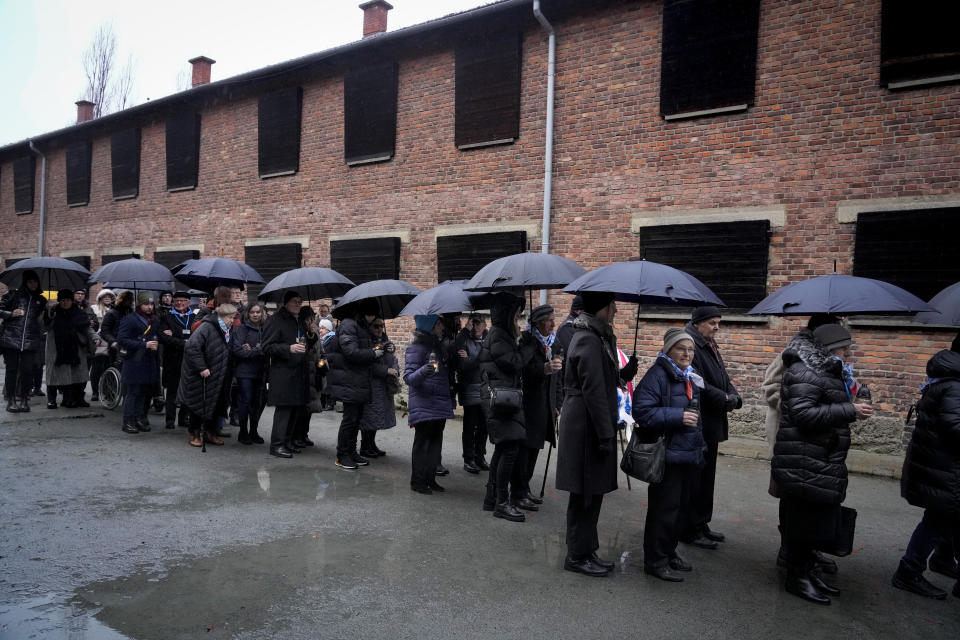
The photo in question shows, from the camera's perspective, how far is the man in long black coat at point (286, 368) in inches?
305

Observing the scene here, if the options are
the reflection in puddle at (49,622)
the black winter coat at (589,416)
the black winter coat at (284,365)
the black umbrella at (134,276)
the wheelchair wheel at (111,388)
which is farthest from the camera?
the wheelchair wheel at (111,388)

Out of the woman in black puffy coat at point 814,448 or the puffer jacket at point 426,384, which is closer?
the woman in black puffy coat at point 814,448

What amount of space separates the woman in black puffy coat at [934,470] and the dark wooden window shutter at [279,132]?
515 inches

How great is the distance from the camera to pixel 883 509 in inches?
261

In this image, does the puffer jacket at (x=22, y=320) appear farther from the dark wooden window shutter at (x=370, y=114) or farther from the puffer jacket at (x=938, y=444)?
the puffer jacket at (x=938, y=444)

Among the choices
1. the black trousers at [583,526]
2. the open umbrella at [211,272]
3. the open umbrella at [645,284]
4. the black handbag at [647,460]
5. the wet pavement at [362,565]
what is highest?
the open umbrella at [211,272]

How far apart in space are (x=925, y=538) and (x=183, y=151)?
17.8 meters

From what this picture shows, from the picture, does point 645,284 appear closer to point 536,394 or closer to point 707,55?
point 536,394

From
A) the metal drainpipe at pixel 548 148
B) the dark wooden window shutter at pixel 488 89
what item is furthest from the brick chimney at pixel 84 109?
the metal drainpipe at pixel 548 148

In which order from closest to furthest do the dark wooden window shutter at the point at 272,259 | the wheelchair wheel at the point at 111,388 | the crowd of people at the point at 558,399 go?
1. the crowd of people at the point at 558,399
2. the wheelchair wheel at the point at 111,388
3. the dark wooden window shutter at the point at 272,259

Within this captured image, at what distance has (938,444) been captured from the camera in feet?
14.7

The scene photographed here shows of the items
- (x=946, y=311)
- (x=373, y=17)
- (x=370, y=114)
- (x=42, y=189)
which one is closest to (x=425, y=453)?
(x=946, y=311)

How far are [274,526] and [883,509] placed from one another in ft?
19.2

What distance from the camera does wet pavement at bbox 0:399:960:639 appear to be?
12.5 ft
